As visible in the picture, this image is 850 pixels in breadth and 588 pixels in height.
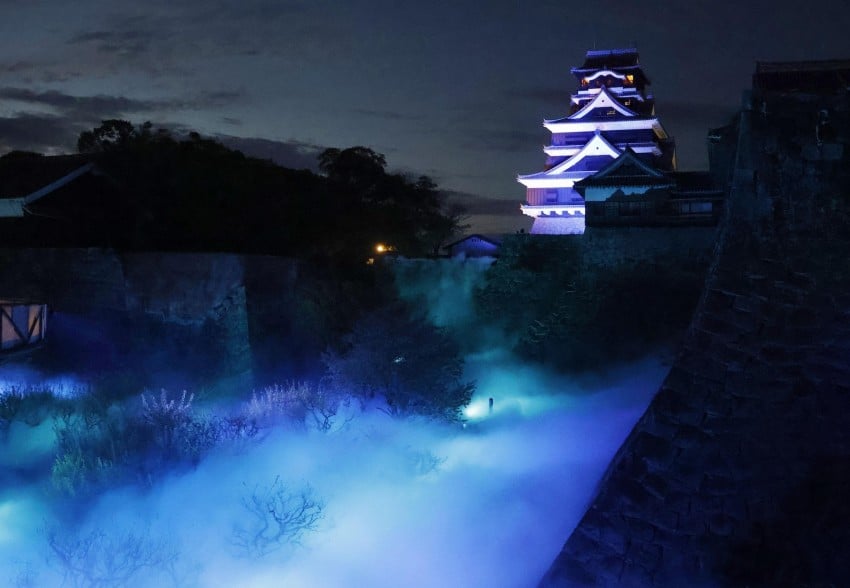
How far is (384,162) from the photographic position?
2498 cm

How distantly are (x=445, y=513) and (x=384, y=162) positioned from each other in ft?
60.5

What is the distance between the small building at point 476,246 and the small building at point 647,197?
24.2 ft

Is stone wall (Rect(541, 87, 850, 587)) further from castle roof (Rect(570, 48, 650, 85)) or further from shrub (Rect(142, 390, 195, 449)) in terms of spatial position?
Answer: castle roof (Rect(570, 48, 650, 85))

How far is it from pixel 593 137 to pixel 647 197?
437 inches

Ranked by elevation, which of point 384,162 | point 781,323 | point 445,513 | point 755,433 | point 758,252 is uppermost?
point 384,162

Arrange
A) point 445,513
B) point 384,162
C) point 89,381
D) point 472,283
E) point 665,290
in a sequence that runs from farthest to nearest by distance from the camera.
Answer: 1. point 384,162
2. point 472,283
3. point 665,290
4. point 89,381
5. point 445,513

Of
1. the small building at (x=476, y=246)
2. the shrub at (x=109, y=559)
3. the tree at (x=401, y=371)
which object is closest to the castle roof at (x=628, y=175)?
the small building at (x=476, y=246)

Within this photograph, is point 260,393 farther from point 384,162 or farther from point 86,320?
point 384,162

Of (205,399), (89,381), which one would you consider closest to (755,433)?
(205,399)

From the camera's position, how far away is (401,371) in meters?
12.0

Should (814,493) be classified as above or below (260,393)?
above

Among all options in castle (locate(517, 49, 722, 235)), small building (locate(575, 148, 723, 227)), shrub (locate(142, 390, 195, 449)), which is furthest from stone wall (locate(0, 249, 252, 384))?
castle (locate(517, 49, 722, 235))

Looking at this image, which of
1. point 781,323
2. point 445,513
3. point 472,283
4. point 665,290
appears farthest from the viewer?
point 472,283

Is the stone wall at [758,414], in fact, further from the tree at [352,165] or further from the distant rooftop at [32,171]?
the tree at [352,165]
